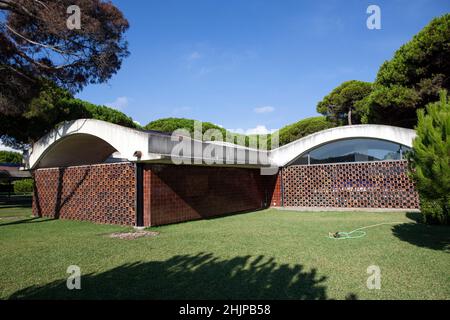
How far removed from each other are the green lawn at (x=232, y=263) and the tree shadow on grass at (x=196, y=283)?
0.04 ft

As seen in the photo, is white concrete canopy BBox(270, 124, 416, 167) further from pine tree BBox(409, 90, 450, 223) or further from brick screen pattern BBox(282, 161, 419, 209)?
pine tree BBox(409, 90, 450, 223)

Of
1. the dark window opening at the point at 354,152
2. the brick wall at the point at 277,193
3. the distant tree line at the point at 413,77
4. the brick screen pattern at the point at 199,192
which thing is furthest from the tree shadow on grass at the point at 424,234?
the distant tree line at the point at 413,77

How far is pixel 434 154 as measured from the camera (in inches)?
193

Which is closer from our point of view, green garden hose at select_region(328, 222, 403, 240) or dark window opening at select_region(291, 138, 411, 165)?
green garden hose at select_region(328, 222, 403, 240)

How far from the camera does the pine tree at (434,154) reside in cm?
482

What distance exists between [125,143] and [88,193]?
120 inches

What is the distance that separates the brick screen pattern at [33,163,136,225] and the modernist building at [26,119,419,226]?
3 centimetres

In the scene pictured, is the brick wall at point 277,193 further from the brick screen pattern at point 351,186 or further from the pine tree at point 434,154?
the pine tree at point 434,154

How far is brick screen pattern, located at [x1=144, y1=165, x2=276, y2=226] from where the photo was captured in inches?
370

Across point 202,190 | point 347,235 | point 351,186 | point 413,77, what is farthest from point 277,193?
point 413,77

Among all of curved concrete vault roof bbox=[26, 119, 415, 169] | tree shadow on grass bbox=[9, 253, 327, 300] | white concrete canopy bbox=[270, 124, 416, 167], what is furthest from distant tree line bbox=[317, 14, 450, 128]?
tree shadow on grass bbox=[9, 253, 327, 300]

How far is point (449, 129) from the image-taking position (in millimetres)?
4805
